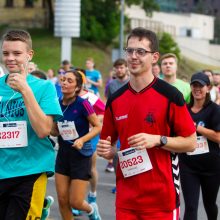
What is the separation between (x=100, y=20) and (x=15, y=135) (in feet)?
146

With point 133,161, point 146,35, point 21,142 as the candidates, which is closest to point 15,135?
point 21,142

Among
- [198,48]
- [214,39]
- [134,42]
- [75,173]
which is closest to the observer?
[134,42]

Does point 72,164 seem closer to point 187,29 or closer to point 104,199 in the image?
point 104,199

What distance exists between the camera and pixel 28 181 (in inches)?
201

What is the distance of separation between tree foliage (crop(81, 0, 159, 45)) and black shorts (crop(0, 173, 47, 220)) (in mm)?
42492

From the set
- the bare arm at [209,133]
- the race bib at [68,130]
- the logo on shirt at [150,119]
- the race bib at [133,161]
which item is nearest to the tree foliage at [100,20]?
the race bib at [68,130]

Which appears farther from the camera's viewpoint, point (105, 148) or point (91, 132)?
point (91, 132)

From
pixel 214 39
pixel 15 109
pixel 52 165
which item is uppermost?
pixel 15 109

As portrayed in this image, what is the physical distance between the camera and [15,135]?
5.01 m

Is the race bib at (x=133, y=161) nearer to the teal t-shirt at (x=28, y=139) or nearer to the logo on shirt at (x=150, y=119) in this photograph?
the logo on shirt at (x=150, y=119)

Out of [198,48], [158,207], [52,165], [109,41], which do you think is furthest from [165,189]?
[198,48]

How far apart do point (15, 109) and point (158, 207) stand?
123 centimetres

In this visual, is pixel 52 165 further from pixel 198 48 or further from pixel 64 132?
pixel 198 48

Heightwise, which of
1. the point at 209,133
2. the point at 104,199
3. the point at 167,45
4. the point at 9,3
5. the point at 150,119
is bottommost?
the point at 167,45
